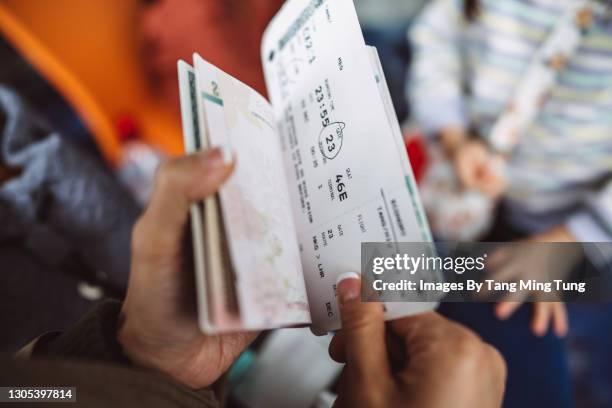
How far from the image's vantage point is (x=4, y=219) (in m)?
0.55

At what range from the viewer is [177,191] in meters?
0.31

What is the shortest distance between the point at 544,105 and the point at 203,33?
0.81m

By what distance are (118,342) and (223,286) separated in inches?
6.6

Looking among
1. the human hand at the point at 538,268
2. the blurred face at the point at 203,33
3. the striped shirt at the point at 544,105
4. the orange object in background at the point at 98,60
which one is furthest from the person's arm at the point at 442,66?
the orange object in background at the point at 98,60

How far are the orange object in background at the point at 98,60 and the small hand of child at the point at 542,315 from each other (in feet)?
2.91

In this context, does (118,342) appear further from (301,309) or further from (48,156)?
(48,156)

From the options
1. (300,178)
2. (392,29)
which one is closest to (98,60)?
(300,178)

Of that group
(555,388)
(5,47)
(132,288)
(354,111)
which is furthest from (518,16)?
(5,47)

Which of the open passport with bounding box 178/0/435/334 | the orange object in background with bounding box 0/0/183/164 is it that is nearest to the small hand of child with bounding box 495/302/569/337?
the open passport with bounding box 178/0/435/334

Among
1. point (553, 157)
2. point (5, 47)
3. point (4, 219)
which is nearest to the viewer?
point (4, 219)

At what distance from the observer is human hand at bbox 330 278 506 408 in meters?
0.34

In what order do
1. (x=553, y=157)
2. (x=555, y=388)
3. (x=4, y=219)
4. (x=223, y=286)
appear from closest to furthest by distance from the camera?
(x=223, y=286) → (x=4, y=219) → (x=555, y=388) → (x=553, y=157)

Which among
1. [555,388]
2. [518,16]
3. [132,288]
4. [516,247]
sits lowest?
[555,388]

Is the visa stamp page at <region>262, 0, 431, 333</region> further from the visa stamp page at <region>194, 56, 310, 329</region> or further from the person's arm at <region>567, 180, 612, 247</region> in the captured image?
the person's arm at <region>567, 180, 612, 247</region>
